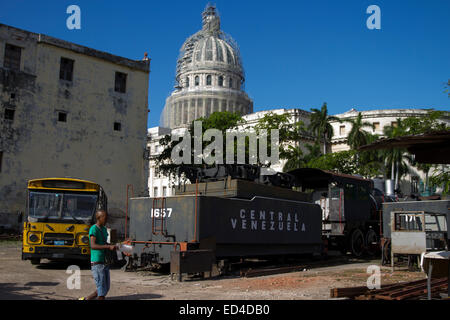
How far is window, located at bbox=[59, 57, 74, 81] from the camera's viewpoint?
31.4m

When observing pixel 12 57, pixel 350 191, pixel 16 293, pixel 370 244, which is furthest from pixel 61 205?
pixel 12 57

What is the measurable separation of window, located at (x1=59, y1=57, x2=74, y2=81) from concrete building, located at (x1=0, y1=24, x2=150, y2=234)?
68 millimetres

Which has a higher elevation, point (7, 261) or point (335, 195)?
point (335, 195)

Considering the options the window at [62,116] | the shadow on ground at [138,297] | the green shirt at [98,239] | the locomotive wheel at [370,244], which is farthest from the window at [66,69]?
the green shirt at [98,239]

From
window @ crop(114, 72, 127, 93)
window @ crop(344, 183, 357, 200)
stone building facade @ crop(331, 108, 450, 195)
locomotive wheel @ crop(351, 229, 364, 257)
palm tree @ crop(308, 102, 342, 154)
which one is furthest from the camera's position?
stone building facade @ crop(331, 108, 450, 195)

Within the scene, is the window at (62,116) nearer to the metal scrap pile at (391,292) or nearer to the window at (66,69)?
the window at (66,69)

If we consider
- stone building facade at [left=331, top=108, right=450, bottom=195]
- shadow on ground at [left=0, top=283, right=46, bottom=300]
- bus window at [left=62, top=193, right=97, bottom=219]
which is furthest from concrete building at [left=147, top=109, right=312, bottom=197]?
shadow on ground at [left=0, top=283, right=46, bottom=300]

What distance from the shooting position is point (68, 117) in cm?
3141

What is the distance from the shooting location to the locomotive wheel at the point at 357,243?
19.3 m

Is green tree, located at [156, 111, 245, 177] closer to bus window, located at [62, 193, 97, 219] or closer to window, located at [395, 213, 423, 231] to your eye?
window, located at [395, 213, 423, 231]

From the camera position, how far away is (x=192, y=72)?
102250mm
